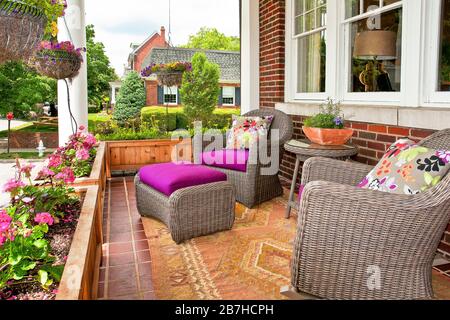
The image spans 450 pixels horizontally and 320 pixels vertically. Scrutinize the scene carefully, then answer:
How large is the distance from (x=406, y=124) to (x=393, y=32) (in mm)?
829

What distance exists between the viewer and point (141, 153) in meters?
5.61

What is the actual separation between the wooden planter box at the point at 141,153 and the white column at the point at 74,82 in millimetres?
634

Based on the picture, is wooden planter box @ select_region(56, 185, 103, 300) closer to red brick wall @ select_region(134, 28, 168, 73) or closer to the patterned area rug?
the patterned area rug

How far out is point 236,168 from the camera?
12.2 feet

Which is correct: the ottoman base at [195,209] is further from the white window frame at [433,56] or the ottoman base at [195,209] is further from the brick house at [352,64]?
the white window frame at [433,56]

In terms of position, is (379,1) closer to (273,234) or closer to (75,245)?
(273,234)

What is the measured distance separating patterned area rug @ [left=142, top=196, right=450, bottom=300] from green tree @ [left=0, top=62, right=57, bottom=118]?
31.3ft

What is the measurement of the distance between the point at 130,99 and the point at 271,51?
10685 millimetres

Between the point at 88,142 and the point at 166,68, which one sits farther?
the point at 166,68

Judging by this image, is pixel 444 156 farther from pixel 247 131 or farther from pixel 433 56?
pixel 247 131

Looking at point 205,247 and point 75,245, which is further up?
point 75,245

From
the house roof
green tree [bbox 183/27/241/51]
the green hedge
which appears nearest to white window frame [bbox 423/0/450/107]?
the green hedge

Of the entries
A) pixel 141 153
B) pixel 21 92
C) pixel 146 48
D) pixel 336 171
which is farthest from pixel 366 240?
pixel 146 48
